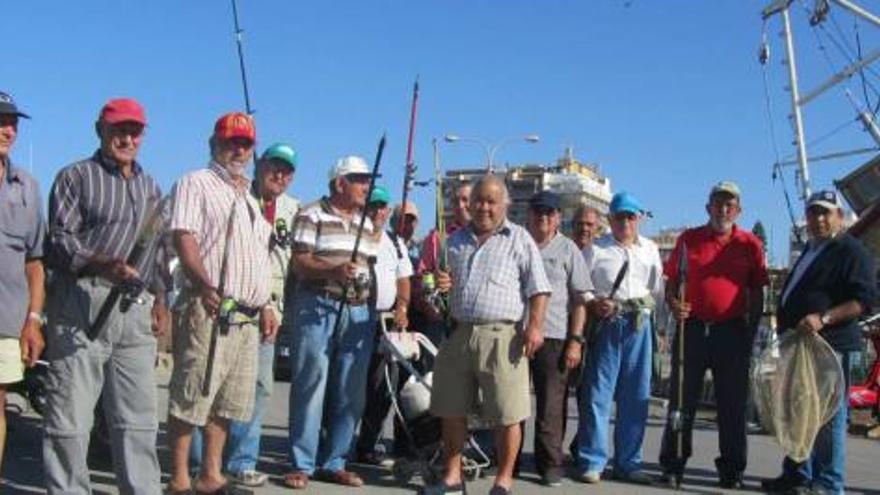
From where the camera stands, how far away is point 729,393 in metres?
7.33

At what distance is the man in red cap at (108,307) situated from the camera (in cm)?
482

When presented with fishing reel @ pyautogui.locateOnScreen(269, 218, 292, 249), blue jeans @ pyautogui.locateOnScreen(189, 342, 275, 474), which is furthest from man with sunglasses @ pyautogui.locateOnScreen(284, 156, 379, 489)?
blue jeans @ pyautogui.locateOnScreen(189, 342, 275, 474)

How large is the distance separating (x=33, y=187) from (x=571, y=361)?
151 inches

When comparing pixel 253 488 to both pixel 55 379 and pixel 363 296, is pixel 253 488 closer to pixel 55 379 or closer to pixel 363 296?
pixel 363 296

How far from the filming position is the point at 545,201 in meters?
7.38

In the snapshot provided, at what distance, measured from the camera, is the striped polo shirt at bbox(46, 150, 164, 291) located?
4.86 meters

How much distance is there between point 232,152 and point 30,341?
149cm

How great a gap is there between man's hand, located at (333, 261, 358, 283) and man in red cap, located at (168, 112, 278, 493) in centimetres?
86

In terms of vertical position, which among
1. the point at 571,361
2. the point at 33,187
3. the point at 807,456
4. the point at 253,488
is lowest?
the point at 253,488

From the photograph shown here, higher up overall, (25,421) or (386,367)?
(386,367)

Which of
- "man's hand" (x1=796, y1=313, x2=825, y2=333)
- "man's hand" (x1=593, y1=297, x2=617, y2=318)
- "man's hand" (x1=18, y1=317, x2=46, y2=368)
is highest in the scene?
"man's hand" (x1=593, y1=297, x2=617, y2=318)

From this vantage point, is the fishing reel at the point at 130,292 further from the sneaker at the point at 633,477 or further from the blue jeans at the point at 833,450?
the blue jeans at the point at 833,450

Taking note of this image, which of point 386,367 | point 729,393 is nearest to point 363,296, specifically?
point 386,367

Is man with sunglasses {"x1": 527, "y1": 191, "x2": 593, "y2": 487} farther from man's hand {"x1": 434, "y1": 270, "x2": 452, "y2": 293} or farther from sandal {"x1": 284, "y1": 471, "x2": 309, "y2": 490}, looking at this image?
sandal {"x1": 284, "y1": 471, "x2": 309, "y2": 490}
